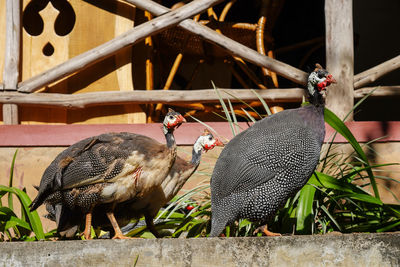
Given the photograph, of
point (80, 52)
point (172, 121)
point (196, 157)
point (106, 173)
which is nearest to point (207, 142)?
point (196, 157)

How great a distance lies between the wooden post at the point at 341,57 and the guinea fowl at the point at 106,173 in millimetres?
1904

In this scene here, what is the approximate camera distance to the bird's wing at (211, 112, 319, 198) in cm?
280

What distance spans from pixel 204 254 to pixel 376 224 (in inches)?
40.8

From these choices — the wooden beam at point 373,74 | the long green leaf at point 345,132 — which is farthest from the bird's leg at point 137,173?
the wooden beam at point 373,74

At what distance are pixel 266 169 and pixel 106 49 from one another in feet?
7.83

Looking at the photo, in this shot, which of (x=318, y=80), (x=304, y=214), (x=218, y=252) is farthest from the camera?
(x=304, y=214)

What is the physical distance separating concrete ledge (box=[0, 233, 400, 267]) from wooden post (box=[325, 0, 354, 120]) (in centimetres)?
200

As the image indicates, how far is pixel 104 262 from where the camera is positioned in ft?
8.90

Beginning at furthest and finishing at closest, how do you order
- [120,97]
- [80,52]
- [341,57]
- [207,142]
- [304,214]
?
[80,52] → [120,97] → [341,57] → [207,142] → [304,214]

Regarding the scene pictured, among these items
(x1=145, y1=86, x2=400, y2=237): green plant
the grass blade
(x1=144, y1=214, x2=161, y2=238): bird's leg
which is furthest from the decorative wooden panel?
the grass blade

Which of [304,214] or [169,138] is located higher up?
[169,138]

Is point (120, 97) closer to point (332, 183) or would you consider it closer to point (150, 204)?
point (150, 204)

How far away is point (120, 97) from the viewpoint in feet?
15.7

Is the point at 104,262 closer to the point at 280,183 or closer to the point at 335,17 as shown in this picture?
the point at 280,183
